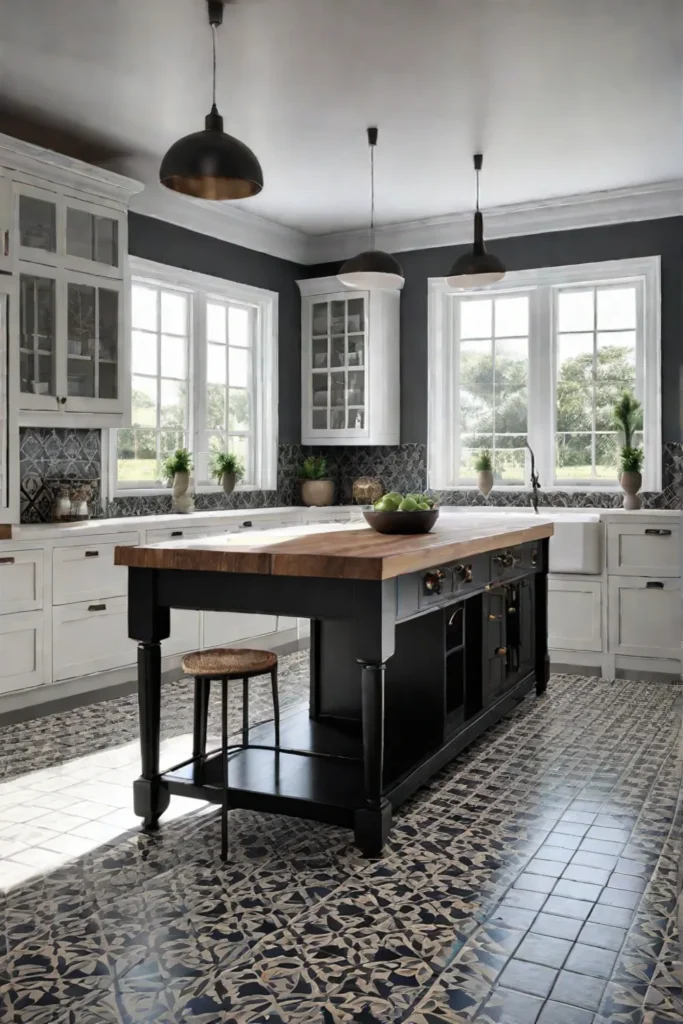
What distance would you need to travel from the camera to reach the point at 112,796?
3.68m

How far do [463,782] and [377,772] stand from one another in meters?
0.92

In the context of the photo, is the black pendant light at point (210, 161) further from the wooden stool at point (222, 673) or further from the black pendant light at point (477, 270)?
the black pendant light at point (477, 270)

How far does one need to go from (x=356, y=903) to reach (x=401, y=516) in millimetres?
1599

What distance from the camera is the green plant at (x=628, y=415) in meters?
6.43

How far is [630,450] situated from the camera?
634cm

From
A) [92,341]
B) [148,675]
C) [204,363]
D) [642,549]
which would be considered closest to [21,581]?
[92,341]

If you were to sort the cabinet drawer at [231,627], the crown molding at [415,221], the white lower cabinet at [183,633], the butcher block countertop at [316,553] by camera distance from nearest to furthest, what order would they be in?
the butcher block countertop at [316,553] → the white lower cabinet at [183,633] → the cabinet drawer at [231,627] → the crown molding at [415,221]

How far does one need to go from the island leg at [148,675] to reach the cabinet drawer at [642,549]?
11.5 ft

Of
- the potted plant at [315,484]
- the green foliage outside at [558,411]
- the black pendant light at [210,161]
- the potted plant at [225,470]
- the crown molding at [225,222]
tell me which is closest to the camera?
the black pendant light at [210,161]

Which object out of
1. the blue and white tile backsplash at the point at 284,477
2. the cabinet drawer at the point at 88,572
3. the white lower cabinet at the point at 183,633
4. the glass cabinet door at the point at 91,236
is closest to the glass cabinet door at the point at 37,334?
the glass cabinet door at the point at 91,236

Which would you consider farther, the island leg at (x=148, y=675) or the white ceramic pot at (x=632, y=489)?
the white ceramic pot at (x=632, y=489)

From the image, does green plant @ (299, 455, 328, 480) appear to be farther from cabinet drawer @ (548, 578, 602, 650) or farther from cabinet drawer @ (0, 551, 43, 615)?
cabinet drawer @ (0, 551, 43, 615)

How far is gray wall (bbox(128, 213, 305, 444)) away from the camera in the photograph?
20.7ft

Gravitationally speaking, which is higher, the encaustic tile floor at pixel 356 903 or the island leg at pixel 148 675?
the island leg at pixel 148 675
